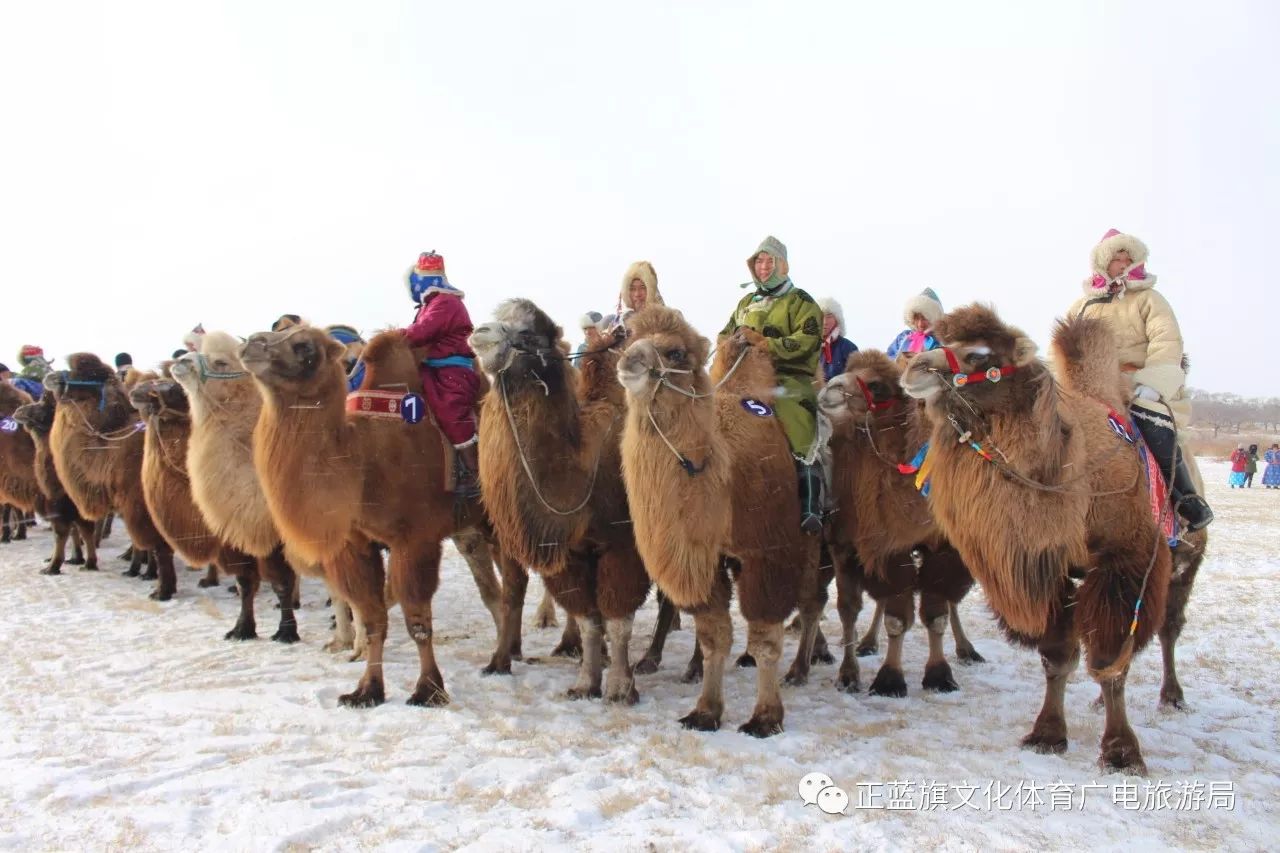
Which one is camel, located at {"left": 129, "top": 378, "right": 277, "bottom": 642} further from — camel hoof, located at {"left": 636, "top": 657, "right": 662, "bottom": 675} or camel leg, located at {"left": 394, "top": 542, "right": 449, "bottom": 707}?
camel hoof, located at {"left": 636, "top": 657, "right": 662, "bottom": 675}

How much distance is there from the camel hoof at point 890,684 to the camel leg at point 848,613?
0.17 metres

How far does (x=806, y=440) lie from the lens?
211 inches

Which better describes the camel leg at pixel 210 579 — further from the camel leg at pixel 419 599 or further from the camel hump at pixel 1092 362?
the camel hump at pixel 1092 362

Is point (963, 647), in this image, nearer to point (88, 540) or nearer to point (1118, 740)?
point (1118, 740)

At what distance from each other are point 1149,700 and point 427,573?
4.89 meters

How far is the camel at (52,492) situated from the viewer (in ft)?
34.8

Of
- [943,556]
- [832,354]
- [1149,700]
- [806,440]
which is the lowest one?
[1149,700]

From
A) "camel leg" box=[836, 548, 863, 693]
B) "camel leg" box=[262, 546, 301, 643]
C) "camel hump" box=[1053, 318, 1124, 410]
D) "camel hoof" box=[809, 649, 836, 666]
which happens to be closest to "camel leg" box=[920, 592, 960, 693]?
"camel leg" box=[836, 548, 863, 693]

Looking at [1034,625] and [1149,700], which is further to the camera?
[1149,700]

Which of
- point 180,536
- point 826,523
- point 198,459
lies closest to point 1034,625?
point 826,523

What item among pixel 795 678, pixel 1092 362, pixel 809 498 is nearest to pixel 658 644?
pixel 795 678

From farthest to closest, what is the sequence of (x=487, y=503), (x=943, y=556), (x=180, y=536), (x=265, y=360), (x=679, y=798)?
1. (x=180, y=536)
2. (x=943, y=556)
3. (x=487, y=503)
4. (x=265, y=360)
5. (x=679, y=798)

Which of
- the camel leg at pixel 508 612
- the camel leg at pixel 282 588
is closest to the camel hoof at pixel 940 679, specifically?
the camel leg at pixel 508 612

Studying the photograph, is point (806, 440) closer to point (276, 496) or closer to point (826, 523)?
point (826, 523)
